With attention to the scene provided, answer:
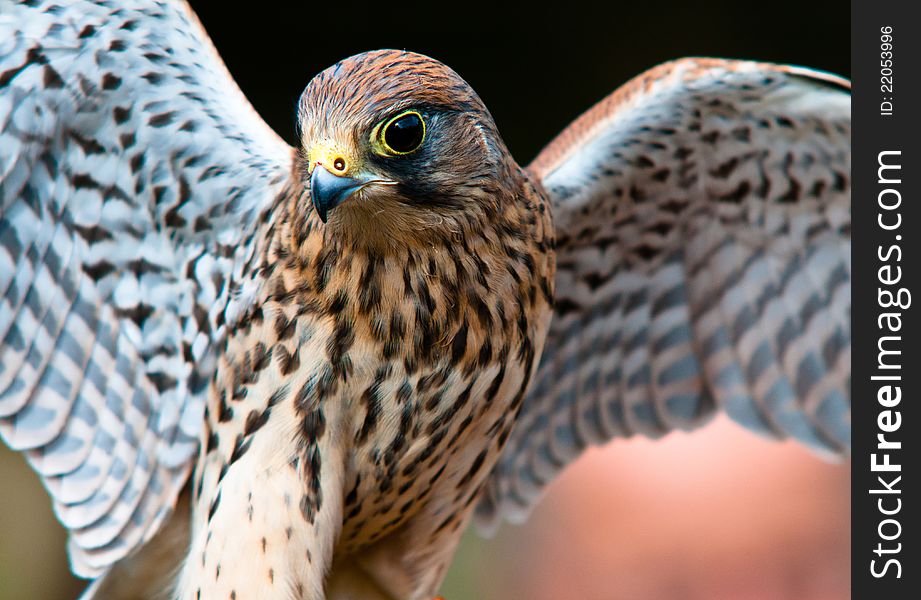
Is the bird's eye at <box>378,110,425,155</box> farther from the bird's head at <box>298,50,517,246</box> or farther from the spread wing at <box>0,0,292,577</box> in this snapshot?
the spread wing at <box>0,0,292,577</box>

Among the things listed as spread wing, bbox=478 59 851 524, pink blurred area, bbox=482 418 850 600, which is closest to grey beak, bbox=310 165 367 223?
spread wing, bbox=478 59 851 524

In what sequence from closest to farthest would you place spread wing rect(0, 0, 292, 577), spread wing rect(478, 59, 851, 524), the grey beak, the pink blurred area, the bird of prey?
the grey beak → the bird of prey → spread wing rect(0, 0, 292, 577) → spread wing rect(478, 59, 851, 524) → the pink blurred area

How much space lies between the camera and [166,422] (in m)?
3.19

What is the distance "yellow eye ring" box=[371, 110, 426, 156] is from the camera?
8.06ft

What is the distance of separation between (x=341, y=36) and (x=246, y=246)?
3.22m

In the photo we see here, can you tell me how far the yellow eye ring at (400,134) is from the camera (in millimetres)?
2457

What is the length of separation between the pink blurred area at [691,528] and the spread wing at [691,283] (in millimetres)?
1217

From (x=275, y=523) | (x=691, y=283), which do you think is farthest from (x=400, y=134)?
(x=691, y=283)

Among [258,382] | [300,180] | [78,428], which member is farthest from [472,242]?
[78,428]

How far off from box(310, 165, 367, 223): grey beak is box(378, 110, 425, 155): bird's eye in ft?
0.38

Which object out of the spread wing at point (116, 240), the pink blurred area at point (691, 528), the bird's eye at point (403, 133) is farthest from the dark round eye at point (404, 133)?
the pink blurred area at point (691, 528)

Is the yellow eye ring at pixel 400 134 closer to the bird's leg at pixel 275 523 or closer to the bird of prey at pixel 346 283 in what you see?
the bird of prey at pixel 346 283

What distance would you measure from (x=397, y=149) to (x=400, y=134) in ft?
0.11

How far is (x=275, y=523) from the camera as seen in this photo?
9.08 feet
